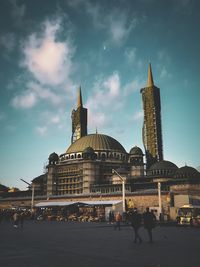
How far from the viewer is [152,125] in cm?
13212

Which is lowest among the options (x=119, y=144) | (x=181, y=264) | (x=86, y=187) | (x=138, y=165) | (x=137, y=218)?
(x=181, y=264)

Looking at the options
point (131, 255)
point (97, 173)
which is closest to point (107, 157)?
point (97, 173)

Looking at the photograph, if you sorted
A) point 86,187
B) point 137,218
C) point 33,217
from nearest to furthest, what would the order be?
1. point 137,218
2. point 33,217
3. point 86,187

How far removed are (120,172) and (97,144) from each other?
23.5 m

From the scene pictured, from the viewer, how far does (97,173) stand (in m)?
109

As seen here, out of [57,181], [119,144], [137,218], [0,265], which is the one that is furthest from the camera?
[119,144]

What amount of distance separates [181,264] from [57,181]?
107m

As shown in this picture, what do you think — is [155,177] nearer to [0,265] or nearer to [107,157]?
[107,157]

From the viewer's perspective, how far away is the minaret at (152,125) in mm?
129250

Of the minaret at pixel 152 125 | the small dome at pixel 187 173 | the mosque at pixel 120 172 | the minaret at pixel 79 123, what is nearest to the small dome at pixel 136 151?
the mosque at pixel 120 172

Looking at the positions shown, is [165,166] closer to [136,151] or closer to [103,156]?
[136,151]

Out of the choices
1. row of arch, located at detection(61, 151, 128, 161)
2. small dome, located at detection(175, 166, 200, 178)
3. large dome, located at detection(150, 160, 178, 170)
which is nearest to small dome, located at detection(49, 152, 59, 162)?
row of arch, located at detection(61, 151, 128, 161)

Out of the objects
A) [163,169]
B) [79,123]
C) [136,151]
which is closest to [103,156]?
[136,151]

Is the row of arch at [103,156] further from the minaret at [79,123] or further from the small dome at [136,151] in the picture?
the minaret at [79,123]
